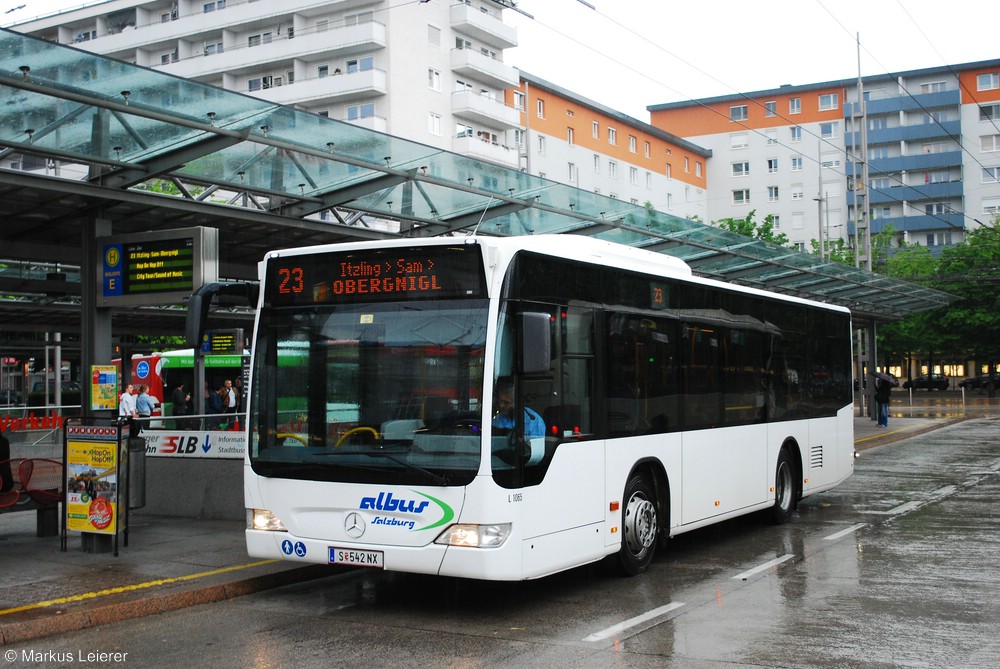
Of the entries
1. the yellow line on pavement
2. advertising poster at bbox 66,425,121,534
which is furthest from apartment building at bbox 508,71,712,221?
the yellow line on pavement

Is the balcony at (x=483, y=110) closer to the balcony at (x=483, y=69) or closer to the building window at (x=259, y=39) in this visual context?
the balcony at (x=483, y=69)

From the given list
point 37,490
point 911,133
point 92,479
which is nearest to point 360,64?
point 37,490

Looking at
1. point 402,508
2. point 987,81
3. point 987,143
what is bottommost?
point 402,508

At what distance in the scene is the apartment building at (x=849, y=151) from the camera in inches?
3590

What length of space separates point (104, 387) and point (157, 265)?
1613 millimetres

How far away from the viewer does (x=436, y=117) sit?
6084 cm

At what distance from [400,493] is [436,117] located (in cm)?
5465

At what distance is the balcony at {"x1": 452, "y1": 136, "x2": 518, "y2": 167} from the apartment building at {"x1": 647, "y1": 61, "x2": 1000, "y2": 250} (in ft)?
106

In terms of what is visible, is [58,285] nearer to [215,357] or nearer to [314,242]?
[314,242]

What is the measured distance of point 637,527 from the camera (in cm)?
983

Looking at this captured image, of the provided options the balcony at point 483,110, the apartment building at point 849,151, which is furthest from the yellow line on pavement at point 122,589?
the apartment building at point 849,151

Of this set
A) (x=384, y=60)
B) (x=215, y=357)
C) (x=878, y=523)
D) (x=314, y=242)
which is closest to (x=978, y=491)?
(x=878, y=523)

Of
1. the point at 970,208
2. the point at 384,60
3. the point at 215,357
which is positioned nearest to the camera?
the point at 215,357

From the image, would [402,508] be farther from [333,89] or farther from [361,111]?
[333,89]
